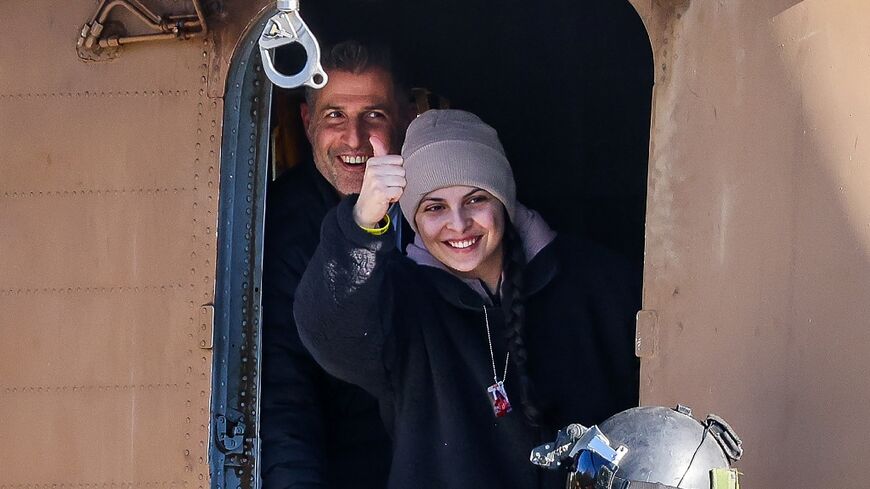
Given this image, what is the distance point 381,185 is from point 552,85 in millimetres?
2189

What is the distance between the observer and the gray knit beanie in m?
3.57

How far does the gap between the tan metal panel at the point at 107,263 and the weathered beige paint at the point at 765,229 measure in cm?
126

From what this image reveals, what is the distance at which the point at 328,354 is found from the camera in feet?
11.4

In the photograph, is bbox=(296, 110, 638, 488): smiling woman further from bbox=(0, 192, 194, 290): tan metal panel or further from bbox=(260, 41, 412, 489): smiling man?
bbox=(0, 192, 194, 290): tan metal panel

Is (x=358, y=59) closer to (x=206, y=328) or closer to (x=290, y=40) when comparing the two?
(x=206, y=328)

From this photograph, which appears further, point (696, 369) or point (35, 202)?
point (35, 202)

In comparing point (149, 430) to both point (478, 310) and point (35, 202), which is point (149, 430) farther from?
point (478, 310)

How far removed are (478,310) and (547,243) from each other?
0.88 ft

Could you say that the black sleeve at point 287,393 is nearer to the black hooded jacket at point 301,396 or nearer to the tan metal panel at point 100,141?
the black hooded jacket at point 301,396

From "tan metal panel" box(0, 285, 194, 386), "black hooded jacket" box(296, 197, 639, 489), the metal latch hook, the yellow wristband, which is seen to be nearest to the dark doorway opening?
"tan metal panel" box(0, 285, 194, 386)

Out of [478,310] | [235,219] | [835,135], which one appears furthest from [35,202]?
[835,135]

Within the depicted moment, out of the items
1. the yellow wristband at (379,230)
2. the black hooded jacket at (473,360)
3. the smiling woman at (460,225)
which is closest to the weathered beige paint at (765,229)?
the black hooded jacket at (473,360)

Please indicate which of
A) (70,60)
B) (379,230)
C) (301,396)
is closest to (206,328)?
(301,396)

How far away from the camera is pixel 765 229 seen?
121 inches
